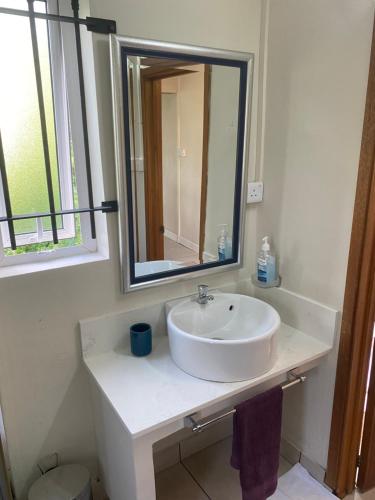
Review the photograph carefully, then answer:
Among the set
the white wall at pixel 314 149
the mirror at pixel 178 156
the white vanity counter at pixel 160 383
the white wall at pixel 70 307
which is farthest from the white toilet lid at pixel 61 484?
the white wall at pixel 314 149

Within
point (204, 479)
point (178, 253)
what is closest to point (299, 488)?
point (204, 479)

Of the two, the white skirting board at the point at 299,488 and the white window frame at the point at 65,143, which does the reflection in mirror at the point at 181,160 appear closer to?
the white window frame at the point at 65,143

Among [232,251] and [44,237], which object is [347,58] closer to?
[232,251]

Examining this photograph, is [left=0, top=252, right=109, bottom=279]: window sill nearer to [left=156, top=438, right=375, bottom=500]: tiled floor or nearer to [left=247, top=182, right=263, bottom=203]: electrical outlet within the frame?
[left=247, top=182, right=263, bottom=203]: electrical outlet

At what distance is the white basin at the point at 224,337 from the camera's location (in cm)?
125

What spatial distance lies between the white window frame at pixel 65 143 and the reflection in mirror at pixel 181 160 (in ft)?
0.63

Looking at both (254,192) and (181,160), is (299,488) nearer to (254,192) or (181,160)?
(254,192)

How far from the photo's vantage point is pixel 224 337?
5.16 feet

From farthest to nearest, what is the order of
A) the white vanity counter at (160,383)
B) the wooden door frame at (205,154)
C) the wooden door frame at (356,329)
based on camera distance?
the wooden door frame at (205,154)
the wooden door frame at (356,329)
the white vanity counter at (160,383)

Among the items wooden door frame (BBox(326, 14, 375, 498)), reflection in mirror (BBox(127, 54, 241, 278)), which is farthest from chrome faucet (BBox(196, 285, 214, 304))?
wooden door frame (BBox(326, 14, 375, 498))

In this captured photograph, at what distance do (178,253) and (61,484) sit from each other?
950 millimetres

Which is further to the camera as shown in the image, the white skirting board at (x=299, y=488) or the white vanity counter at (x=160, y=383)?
the white skirting board at (x=299, y=488)

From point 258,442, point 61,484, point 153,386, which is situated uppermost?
point 153,386

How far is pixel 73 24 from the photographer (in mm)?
1269
